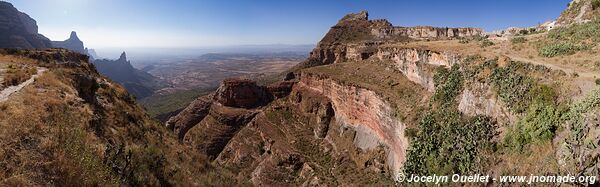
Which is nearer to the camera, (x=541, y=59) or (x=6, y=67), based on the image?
(x=6, y=67)

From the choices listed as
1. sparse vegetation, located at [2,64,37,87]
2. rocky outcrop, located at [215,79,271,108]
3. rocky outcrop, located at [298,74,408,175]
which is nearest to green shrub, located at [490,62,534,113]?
rocky outcrop, located at [298,74,408,175]

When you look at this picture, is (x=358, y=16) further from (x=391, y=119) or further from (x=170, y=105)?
(x=170, y=105)

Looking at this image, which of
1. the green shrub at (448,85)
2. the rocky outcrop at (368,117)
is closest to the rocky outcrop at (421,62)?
the green shrub at (448,85)

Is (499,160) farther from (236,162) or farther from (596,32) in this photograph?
(236,162)

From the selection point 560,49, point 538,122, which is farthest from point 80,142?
point 560,49

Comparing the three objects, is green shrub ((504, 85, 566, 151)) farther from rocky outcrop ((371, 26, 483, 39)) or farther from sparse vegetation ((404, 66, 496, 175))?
rocky outcrop ((371, 26, 483, 39))

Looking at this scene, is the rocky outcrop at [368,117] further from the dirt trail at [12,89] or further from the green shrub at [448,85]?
the dirt trail at [12,89]

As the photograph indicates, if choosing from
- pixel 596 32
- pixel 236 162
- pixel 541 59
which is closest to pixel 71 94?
pixel 541 59

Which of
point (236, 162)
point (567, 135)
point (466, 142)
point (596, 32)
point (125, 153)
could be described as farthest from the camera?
point (236, 162)
